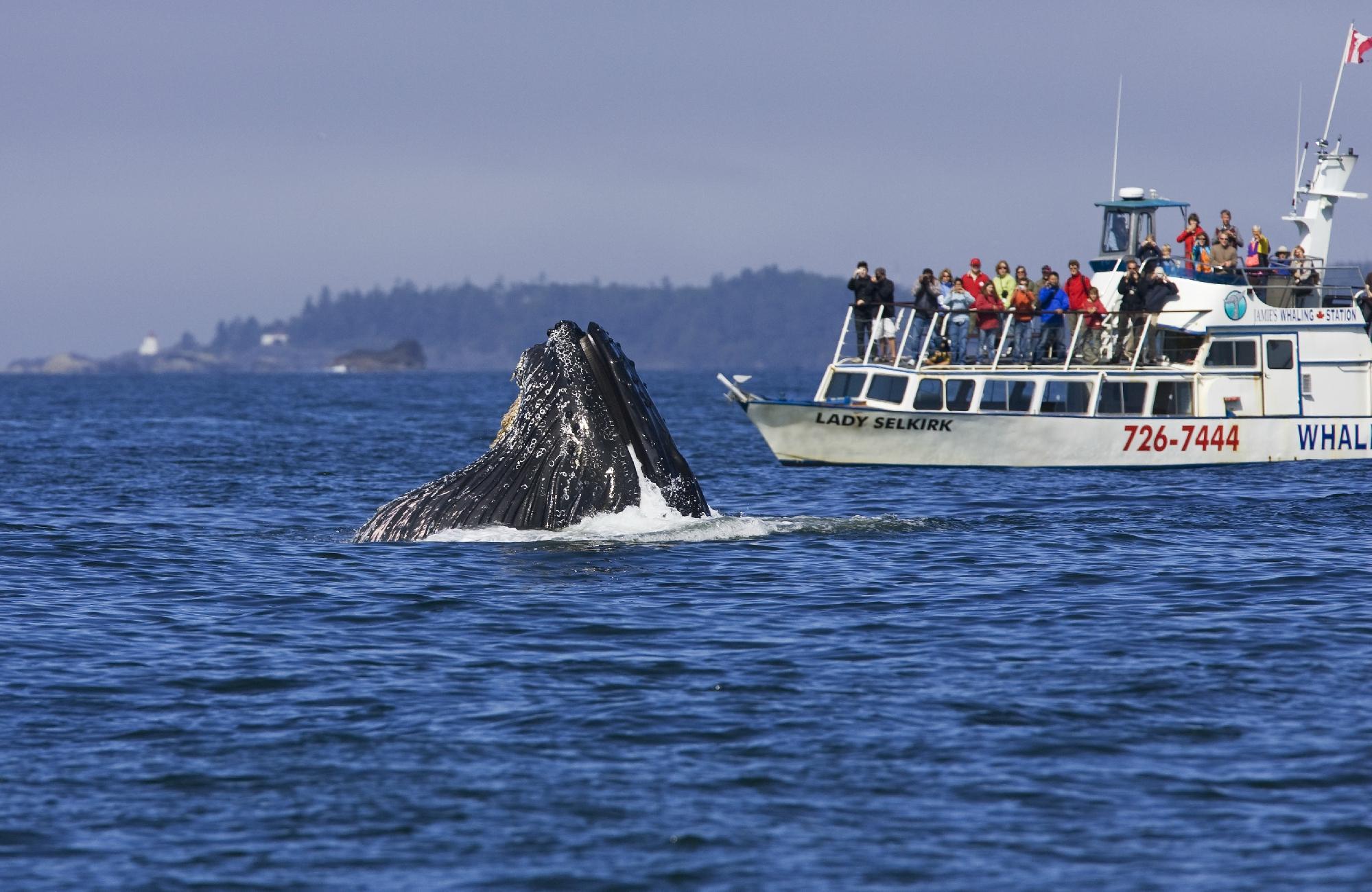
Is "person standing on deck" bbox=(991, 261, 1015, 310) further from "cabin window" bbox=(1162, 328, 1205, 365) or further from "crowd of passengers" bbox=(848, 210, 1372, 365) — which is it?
"cabin window" bbox=(1162, 328, 1205, 365)

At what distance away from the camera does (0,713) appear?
36.8ft

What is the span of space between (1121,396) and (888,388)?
15.9 feet

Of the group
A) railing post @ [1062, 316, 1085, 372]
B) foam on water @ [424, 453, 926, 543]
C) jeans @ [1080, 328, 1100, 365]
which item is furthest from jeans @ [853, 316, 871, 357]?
foam on water @ [424, 453, 926, 543]

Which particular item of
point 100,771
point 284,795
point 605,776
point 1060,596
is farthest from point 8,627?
point 1060,596

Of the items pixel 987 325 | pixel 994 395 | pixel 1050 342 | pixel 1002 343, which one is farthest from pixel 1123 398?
pixel 987 325

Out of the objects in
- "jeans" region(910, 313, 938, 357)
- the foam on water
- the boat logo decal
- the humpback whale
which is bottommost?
the foam on water

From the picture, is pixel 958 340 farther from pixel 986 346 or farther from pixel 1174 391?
pixel 1174 391

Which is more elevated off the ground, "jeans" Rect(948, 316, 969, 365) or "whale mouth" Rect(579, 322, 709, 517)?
"jeans" Rect(948, 316, 969, 365)

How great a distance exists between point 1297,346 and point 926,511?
44.0 feet

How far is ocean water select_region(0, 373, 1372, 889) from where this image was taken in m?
8.38

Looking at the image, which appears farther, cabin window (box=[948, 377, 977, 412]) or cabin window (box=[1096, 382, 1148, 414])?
cabin window (box=[948, 377, 977, 412])

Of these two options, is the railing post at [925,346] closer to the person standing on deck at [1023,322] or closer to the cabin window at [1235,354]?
the person standing on deck at [1023,322]

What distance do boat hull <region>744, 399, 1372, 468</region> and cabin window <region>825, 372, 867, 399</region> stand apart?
1.09m

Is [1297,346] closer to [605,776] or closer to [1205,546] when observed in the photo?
[1205,546]
